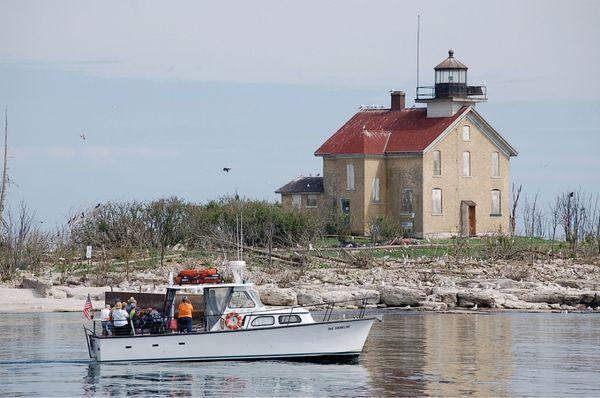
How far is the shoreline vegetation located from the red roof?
14.3 ft

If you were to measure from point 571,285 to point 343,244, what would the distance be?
15.1 m

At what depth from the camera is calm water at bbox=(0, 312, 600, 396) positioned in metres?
29.3

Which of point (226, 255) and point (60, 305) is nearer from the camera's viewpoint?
point (60, 305)

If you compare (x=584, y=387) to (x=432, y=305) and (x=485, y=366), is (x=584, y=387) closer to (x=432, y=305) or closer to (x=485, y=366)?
(x=485, y=366)

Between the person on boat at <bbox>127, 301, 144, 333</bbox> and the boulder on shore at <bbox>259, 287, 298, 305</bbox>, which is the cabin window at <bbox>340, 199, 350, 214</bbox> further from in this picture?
the person on boat at <bbox>127, 301, 144, 333</bbox>

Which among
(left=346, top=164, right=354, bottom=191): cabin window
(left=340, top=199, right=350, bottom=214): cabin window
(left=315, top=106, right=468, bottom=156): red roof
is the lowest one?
(left=340, top=199, right=350, bottom=214): cabin window

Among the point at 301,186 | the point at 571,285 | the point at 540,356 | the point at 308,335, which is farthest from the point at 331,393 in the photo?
the point at 301,186

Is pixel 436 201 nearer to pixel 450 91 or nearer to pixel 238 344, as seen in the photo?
pixel 450 91

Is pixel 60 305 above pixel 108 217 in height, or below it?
below

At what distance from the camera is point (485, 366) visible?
33.4 metres

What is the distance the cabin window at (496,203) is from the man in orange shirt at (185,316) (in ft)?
148

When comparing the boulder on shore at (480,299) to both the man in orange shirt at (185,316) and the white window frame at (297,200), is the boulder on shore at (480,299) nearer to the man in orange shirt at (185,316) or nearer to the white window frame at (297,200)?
the man in orange shirt at (185,316)

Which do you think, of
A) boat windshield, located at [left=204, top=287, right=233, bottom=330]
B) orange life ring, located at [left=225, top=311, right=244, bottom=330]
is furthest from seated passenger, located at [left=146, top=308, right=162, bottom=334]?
orange life ring, located at [left=225, top=311, right=244, bottom=330]

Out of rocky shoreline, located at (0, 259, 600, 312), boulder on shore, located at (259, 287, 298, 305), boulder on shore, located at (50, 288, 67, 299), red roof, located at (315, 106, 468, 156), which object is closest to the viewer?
boulder on shore, located at (259, 287, 298, 305)
